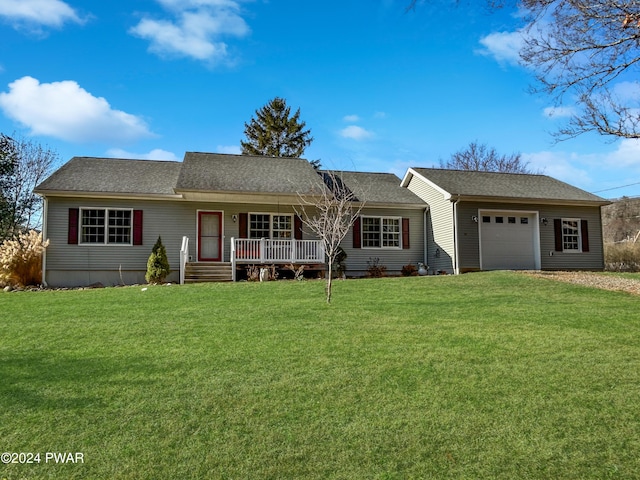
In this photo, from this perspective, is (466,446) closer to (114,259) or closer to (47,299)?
(47,299)

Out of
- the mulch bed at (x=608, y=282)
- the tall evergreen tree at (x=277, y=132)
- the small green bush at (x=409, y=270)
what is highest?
the tall evergreen tree at (x=277, y=132)

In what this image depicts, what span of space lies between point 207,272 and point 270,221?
3.00 metres

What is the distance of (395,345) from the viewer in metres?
5.66

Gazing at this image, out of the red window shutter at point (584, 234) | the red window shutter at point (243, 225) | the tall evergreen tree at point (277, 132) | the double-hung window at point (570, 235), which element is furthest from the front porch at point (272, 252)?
the tall evergreen tree at point (277, 132)

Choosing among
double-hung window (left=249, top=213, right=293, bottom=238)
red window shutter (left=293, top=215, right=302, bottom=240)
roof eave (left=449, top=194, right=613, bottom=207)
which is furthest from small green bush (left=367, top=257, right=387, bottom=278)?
roof eave (left=449, top=194, right=613, bottom=207)

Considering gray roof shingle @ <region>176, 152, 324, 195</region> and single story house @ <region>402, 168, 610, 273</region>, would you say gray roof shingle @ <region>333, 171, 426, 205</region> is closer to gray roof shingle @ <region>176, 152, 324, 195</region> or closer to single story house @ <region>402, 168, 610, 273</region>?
single story house @ <region>402, 168, 610, 273</region>

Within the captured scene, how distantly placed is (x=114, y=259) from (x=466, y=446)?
45.9 ft

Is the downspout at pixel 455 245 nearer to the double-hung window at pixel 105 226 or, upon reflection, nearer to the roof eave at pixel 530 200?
the roof eave at pixel 530 200

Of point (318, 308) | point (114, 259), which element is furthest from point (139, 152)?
point (318, 308)

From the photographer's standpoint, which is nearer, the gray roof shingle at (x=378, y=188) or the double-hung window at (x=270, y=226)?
the double-hung window at (x=270, y=226)

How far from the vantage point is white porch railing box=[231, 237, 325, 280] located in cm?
1497

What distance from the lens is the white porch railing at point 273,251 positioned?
1497cm

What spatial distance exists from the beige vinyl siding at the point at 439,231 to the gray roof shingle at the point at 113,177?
947 cm

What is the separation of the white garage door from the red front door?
9.32 m
